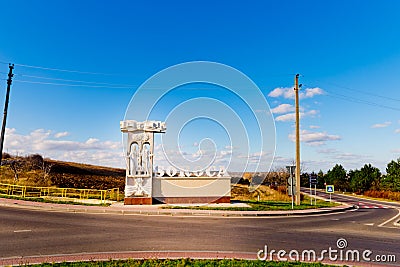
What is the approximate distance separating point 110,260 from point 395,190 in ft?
169

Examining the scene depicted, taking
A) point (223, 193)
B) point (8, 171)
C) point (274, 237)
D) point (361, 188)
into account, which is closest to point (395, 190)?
point (361, 188)

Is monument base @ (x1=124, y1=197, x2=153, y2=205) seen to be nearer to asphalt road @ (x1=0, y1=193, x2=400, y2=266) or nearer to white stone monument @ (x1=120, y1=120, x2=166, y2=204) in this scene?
white stone monument @ (x1=120, y1=120, x2=166, y2=204)

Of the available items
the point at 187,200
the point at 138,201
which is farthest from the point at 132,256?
the point at 187,200

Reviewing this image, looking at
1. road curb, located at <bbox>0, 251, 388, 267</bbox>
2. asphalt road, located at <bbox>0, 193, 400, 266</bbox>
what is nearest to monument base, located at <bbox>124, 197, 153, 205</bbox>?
asphalt road, located at <bbox>0, 193, 400, 266</bbox>

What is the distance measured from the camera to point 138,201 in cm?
2105

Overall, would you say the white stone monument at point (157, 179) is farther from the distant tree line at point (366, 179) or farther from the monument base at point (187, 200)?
the distant tree line at point (366, 179)

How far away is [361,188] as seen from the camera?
57062 mm

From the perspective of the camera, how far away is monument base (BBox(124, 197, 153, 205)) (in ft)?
68.7

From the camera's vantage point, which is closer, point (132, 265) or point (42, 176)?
point (132, 265)

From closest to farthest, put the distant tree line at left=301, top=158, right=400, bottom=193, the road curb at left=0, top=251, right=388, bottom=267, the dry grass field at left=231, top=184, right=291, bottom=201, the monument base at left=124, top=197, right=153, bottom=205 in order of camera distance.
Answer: the road curb at left=0, top=251, right=388, bottom=267 → the monument base at left=124, top=197, right=153, bottom=205 → the dry grass field at left=231, top=184, right=291, bottom=201 → the distant tree line at left=301, top=158, right=400, bottom=193

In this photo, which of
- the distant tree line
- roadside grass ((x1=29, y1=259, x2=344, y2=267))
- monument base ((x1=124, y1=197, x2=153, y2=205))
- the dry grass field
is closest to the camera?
roadside grass ((x1=29, y1=259, x2=344, y2=267))

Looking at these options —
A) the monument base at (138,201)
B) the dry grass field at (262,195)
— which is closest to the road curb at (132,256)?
the monument base at (138,201)

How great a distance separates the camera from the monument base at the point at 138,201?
20.9 meters

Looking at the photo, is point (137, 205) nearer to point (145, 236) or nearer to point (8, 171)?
point (145, 236)
